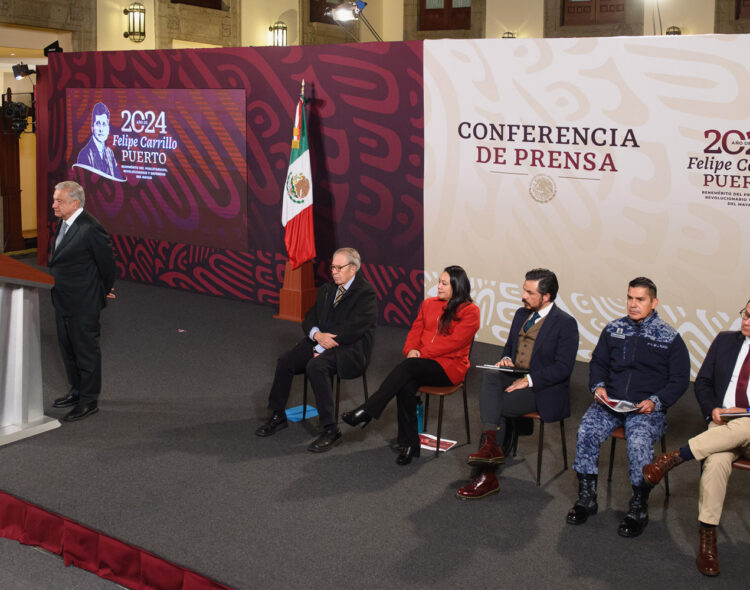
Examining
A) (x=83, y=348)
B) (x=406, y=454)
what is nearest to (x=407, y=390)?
(x=406, y=454)

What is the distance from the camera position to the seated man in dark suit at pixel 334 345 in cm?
514

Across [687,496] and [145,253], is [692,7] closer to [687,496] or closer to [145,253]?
[145,253]

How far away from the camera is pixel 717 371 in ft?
13.8

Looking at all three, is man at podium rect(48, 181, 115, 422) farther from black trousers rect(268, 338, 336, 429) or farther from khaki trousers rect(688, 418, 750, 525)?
khaki trousers rect(688, 418, 750, 525)

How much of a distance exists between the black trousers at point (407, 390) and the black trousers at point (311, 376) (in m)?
0.36

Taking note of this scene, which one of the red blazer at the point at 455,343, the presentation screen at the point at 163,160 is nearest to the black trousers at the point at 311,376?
the red blazer at the point at 455,343

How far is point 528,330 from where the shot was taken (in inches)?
186

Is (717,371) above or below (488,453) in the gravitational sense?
above

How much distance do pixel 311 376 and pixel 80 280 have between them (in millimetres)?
1469

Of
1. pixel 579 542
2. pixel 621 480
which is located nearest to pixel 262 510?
pixel 579 542

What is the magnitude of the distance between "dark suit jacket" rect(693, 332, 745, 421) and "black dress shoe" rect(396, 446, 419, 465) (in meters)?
1.47

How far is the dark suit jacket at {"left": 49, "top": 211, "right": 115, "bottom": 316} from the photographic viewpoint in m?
5.37

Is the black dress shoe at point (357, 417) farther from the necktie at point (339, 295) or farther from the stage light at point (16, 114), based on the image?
the stage light at point (16, 114)

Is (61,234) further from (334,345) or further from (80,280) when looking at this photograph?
(334,345)
